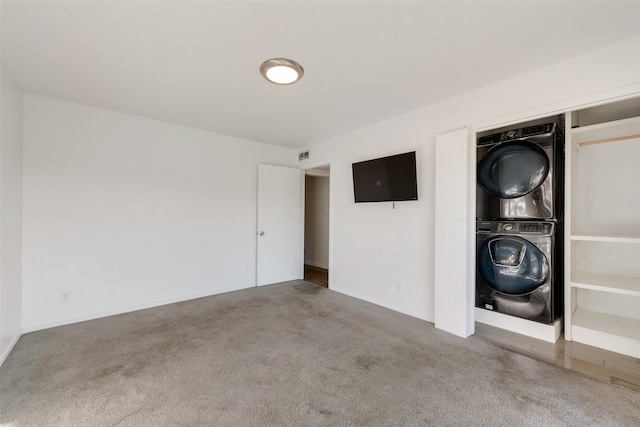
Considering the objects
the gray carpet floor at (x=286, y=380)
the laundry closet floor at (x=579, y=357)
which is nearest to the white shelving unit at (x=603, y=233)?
the laundry closet floor at (x=579, y=357)

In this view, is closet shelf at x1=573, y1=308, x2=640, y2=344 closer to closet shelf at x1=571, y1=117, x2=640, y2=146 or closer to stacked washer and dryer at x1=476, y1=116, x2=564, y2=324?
stacked washer and dryer at x1=476, y1=116, x2=564, y2=324

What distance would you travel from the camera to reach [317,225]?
6160 mm

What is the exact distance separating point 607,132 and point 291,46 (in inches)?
119

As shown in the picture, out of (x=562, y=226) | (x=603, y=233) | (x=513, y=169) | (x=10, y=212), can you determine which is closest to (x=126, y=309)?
(x=10, y=212)

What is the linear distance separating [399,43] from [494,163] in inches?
63.3

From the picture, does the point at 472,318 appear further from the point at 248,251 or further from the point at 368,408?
the point at 248,251

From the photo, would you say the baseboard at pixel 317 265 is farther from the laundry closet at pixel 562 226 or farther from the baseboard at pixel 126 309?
the laundry closet at pixel 562 226

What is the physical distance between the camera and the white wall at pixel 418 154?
Answer: 199 centimetres

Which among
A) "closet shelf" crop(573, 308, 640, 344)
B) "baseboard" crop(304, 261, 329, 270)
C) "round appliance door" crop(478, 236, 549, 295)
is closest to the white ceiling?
"round appliance door" crop(478, 236, 549, 295)

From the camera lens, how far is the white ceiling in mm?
1602

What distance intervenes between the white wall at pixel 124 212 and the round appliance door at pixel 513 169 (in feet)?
10.9

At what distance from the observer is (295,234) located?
4828 millimetres

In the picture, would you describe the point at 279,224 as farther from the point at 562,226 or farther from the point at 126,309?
the point at 562,226

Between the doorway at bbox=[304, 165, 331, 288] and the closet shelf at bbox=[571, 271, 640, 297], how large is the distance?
12.9ft
